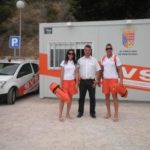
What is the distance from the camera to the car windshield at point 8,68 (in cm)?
Answer: 1433

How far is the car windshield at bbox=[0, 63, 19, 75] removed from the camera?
14.3 m

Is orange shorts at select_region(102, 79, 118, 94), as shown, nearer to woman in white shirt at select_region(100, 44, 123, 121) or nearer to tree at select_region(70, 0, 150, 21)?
woman in white shirt at select_region(100, 44, 123, 121)

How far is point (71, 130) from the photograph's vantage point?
9.12m

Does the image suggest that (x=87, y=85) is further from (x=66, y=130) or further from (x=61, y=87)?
(x=66, y=130)

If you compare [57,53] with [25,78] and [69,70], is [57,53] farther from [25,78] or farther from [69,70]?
[69,70]

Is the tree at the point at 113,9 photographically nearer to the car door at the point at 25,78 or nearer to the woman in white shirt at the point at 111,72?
the car door at the point at 25,78

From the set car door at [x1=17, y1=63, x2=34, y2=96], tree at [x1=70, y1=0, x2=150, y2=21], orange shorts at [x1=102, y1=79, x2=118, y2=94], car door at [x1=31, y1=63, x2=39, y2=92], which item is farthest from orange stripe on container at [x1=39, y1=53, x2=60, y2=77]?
tree at [x1=70, y1=0, x2=150, y2=21]

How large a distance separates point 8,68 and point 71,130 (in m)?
6.29

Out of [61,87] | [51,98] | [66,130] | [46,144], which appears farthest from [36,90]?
[46,144]

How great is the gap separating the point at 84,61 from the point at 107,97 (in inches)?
47.3

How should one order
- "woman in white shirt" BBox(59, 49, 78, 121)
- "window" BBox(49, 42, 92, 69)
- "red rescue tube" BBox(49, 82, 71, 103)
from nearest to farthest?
"red rescue tube" BBox(49, 82, 71, 103)
"woman in white shirt" BBox(59, 49, 78, 121)
"window" BBox(49, 42, 92, 69)

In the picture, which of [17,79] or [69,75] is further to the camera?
[17,79]

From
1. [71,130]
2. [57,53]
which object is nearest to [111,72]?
[71,130]

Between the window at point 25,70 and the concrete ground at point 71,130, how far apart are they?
2.26 metres
